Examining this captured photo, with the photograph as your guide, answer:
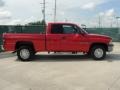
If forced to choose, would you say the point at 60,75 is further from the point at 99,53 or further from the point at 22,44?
the point at 22,44

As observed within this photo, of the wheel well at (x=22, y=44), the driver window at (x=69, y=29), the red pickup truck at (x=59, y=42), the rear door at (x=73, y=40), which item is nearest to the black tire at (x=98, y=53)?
the red pickup truck at (x=59, y=42)

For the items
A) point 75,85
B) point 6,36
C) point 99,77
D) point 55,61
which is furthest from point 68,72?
point 6,36

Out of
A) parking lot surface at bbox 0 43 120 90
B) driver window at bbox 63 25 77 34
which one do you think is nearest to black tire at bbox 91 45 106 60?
parking lot surface at bbox 0 43 120 90

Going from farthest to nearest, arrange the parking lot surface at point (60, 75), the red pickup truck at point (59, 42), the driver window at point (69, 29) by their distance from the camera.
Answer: the driver window at point (69, 29) → the red pickup truck at point (59, 42) → the parking lot surface at point (60, 75)

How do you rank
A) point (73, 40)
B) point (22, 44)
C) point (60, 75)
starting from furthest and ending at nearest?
point (22, 44), point (73, 40), point (60, 75)

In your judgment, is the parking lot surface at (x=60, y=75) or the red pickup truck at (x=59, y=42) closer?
the parking lot surface at (x=60, y=75)

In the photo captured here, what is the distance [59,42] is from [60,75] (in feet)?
14.4

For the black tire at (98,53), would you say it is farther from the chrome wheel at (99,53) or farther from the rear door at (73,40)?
the rear door at (73,40)

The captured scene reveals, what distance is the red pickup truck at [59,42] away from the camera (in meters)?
15.3

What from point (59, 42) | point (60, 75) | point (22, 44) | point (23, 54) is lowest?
point (60, 75)

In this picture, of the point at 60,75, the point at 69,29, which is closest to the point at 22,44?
the point at 69,29

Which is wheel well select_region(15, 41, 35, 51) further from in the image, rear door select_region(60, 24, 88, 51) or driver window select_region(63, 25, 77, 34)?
driver window select_region(63, 25, 77, 34)

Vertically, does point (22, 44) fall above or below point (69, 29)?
below

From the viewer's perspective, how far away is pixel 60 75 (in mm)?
11148
